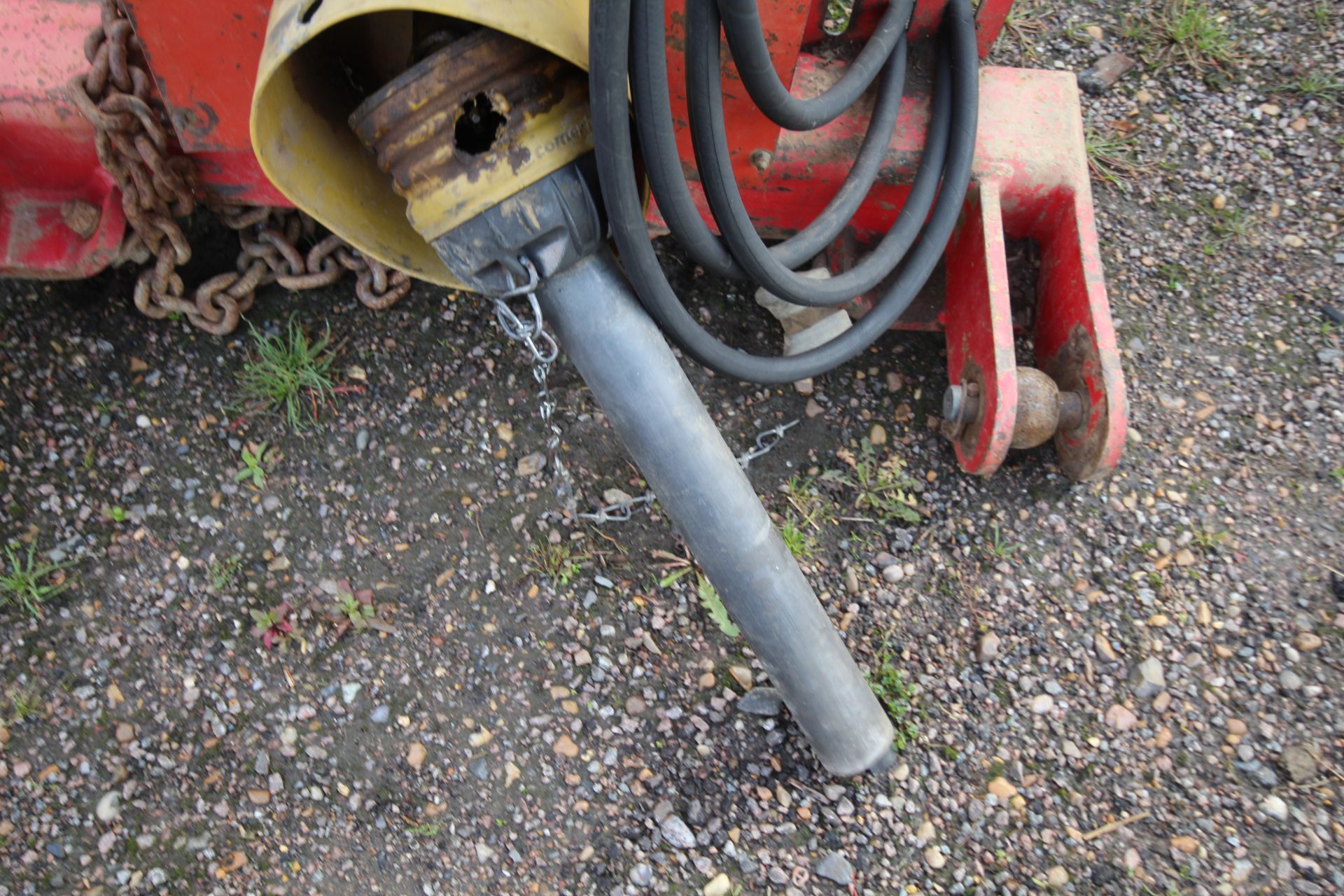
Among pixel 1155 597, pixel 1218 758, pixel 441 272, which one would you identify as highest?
pixel 441 272

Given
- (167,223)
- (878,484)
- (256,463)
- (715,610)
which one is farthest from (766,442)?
(167,223)

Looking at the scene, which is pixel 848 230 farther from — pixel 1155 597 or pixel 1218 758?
pixel 1218 758

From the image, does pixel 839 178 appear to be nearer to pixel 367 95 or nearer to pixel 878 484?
pixel 878 484

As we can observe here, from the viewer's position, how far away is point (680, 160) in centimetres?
161

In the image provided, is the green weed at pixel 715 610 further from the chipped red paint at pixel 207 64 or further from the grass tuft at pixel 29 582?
the grass tuft at pixel 29 582

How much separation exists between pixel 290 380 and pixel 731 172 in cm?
144

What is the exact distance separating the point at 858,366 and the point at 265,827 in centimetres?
181

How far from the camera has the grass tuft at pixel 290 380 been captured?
241 cm

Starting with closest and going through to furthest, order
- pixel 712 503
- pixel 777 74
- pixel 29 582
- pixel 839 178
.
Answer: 1. pixel 777 74
2. pixel 712 503
3. pixel 839 178
4. pixel 29 582

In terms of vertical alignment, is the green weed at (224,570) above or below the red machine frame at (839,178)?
below

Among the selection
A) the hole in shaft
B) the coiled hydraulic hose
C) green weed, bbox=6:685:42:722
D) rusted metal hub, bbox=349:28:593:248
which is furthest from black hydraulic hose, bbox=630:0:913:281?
green weed, bbox=6:685:42:722

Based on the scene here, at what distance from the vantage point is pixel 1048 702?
2102mm

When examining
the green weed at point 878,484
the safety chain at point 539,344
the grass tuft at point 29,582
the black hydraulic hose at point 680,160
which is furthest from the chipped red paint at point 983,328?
the grass tuft at point 29,582

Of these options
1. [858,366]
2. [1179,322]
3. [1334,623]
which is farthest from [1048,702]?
[1179,322]
